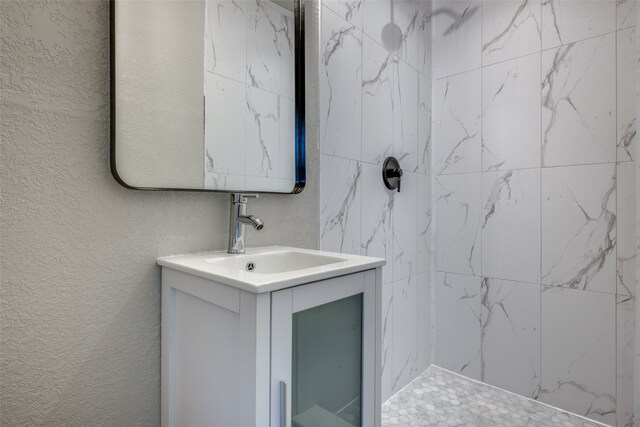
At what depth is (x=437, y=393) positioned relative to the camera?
1.85 metres

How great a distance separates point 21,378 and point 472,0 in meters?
2.47

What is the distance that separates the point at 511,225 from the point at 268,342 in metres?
1.59

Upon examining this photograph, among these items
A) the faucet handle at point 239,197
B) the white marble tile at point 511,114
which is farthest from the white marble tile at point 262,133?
the white marble tile at point 511,114

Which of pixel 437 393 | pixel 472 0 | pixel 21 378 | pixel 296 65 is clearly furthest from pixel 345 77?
pixel 437 393

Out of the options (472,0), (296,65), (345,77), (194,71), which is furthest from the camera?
(472,0)

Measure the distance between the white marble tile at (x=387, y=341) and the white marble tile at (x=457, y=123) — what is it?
32.2 inches

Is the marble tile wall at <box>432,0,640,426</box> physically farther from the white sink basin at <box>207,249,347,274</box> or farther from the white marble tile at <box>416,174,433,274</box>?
the white sink basin at <box>207,249,347,274</box>

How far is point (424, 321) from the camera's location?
6.78 ft

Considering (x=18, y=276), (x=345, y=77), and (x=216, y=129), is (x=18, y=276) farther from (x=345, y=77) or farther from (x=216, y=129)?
(x=345, y=77)

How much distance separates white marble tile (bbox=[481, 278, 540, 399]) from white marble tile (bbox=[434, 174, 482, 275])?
17cm

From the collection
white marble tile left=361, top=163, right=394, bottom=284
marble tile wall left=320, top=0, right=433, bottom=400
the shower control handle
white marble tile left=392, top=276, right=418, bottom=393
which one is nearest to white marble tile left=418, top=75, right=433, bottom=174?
marble tile wall left=320, top=0, right=433, bottom=400

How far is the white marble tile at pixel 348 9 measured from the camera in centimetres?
147

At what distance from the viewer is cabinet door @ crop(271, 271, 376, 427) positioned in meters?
0.71

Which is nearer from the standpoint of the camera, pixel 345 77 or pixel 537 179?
pixel 345 77
